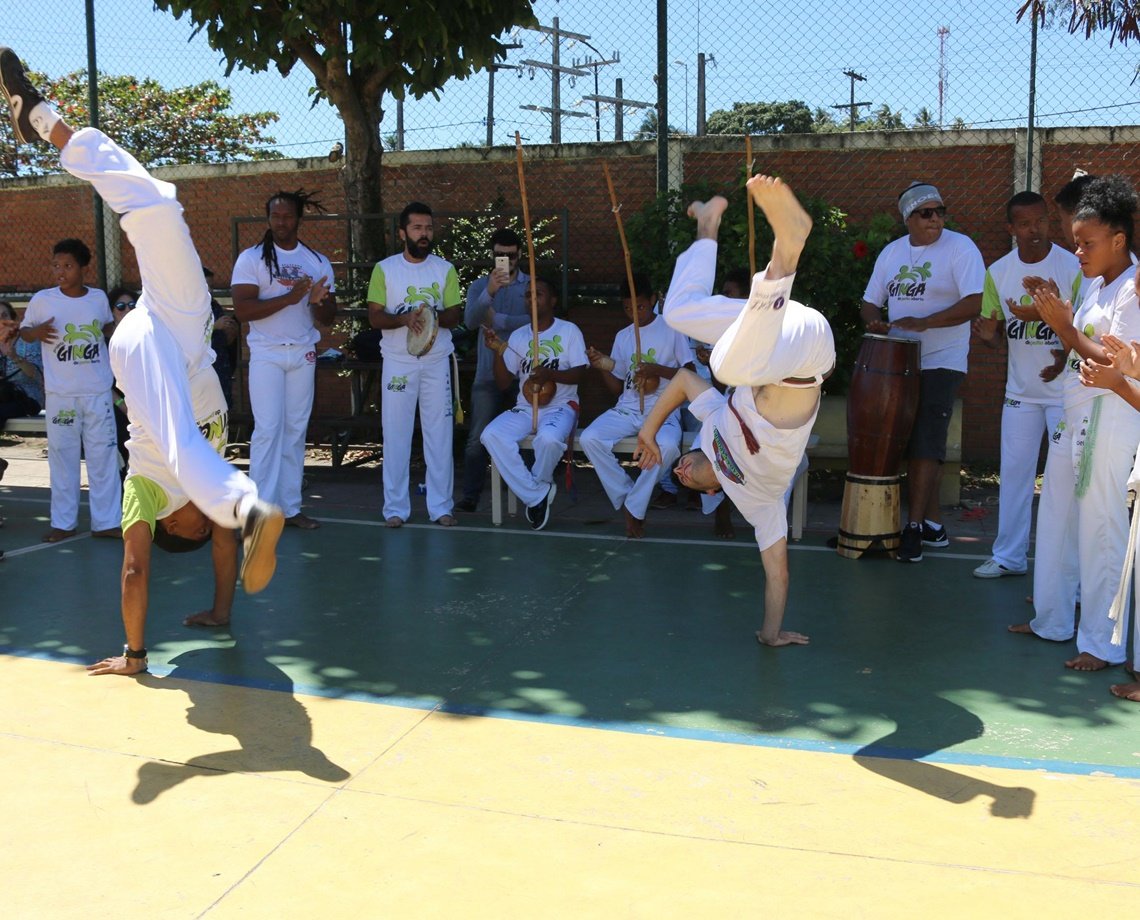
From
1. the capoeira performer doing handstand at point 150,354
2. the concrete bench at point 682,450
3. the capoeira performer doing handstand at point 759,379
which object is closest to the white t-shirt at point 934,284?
the concrete bench at point 682,450

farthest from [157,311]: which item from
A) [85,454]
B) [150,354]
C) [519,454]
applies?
[519,454]

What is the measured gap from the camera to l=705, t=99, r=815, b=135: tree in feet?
34.1

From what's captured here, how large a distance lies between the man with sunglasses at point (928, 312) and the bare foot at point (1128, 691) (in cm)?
222

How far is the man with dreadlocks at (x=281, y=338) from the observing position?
7.86 metres

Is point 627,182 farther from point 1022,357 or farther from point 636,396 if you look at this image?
point 1022,357

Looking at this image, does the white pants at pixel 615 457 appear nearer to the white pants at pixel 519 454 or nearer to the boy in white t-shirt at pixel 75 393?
the white pants at pixel 519 454

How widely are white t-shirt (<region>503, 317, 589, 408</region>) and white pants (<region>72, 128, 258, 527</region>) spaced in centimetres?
336

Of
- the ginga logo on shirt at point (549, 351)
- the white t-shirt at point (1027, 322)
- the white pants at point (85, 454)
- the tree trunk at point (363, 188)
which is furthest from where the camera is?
the tree trunk at point (363, 188)

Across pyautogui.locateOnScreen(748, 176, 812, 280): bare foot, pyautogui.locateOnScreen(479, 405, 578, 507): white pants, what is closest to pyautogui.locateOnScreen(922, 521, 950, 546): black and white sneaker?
pyautogui.locateOnScreen(479, 405, 578, 507): white pants

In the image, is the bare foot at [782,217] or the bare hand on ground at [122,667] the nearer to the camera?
the bare foot at [782,217]

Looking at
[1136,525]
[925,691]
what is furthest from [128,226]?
[1136,525]

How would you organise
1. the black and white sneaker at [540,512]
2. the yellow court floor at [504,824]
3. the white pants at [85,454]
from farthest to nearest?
the black and white sneaker at [540,512] → the white pants at [85,454] → the yellow court floor at [504,824]

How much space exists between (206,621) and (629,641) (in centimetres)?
207

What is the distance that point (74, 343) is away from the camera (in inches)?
304
